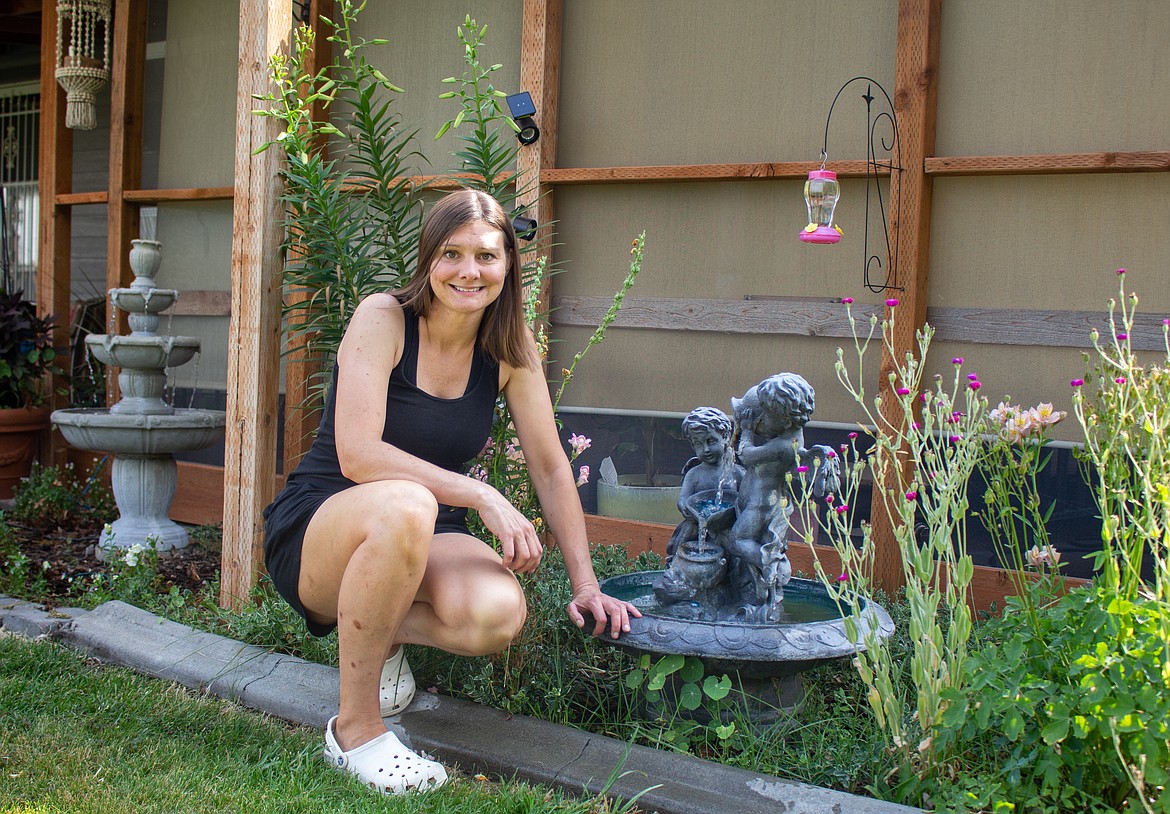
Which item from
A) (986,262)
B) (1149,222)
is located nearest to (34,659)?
(986,262)

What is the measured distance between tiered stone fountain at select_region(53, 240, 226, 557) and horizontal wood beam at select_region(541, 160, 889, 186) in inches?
74.3

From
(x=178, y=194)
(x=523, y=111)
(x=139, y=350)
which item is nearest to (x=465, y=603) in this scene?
(x=523, y=111)

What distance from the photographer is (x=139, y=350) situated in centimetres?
470

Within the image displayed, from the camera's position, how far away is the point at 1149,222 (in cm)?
333

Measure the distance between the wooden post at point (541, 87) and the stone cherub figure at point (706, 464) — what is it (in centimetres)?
172

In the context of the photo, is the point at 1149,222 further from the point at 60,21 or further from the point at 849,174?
the point at 60,21

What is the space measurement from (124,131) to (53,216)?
28.6 inches

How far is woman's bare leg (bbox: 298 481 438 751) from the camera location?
88.2 inches

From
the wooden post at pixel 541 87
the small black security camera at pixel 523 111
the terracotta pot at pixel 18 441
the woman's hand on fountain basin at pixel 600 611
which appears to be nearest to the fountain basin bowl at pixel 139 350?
the terracotta pot at pixel 18 441

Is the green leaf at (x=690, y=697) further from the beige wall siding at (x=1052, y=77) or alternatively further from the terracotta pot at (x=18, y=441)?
the terracotta pot at (x=18, y=441)

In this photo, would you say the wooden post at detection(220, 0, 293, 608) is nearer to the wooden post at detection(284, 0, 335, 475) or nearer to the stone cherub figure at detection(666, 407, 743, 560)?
the wooden post at detection(284, 0, 335, 475)

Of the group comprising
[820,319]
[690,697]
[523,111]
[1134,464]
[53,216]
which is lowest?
[690,697]

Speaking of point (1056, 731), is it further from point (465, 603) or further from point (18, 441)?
point (18, 441)

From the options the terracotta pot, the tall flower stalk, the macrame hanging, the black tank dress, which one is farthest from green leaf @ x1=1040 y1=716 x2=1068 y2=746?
the macrame hanging
